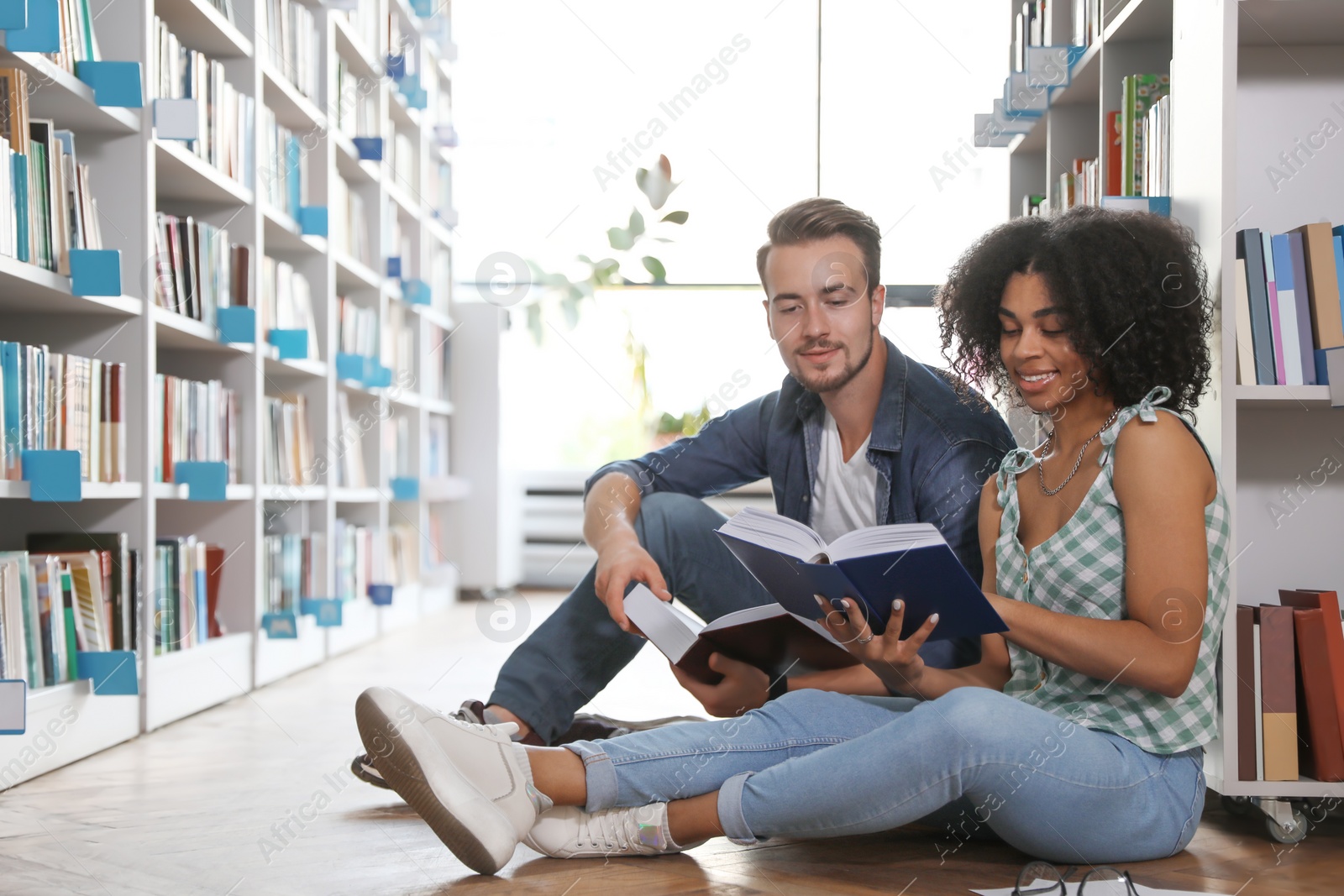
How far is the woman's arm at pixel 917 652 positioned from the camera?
1056 mm

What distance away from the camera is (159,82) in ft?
6.81

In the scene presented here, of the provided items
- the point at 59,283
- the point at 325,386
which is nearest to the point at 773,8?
the point at 325,386

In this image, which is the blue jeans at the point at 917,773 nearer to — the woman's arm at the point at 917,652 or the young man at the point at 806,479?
the woman's arm at the point at 917,652

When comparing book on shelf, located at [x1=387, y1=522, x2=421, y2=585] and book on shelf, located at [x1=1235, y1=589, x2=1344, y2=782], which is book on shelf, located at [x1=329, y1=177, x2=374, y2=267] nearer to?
book on shelf, located at [x1=387, y1=522, x2=421, y2=585]

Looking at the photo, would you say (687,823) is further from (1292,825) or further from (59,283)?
(59,283)

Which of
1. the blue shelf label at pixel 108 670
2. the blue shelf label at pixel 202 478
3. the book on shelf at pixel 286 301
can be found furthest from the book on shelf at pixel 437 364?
the blue shelf label at pixel 108 670

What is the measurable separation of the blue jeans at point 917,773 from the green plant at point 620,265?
10.6ft

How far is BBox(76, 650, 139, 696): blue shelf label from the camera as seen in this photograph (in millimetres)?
1754

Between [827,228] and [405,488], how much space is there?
2.60 meters

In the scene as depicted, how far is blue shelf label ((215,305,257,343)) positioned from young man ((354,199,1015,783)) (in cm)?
109

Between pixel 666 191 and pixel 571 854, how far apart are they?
10.8ft

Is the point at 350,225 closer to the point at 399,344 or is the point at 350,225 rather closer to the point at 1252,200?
the point at 399,344

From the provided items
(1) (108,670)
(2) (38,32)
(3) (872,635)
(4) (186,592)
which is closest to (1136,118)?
(3) (872,635)

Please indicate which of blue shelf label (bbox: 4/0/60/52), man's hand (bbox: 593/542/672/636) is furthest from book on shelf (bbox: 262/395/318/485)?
man's hand (bbox: 593/542/672/636)
